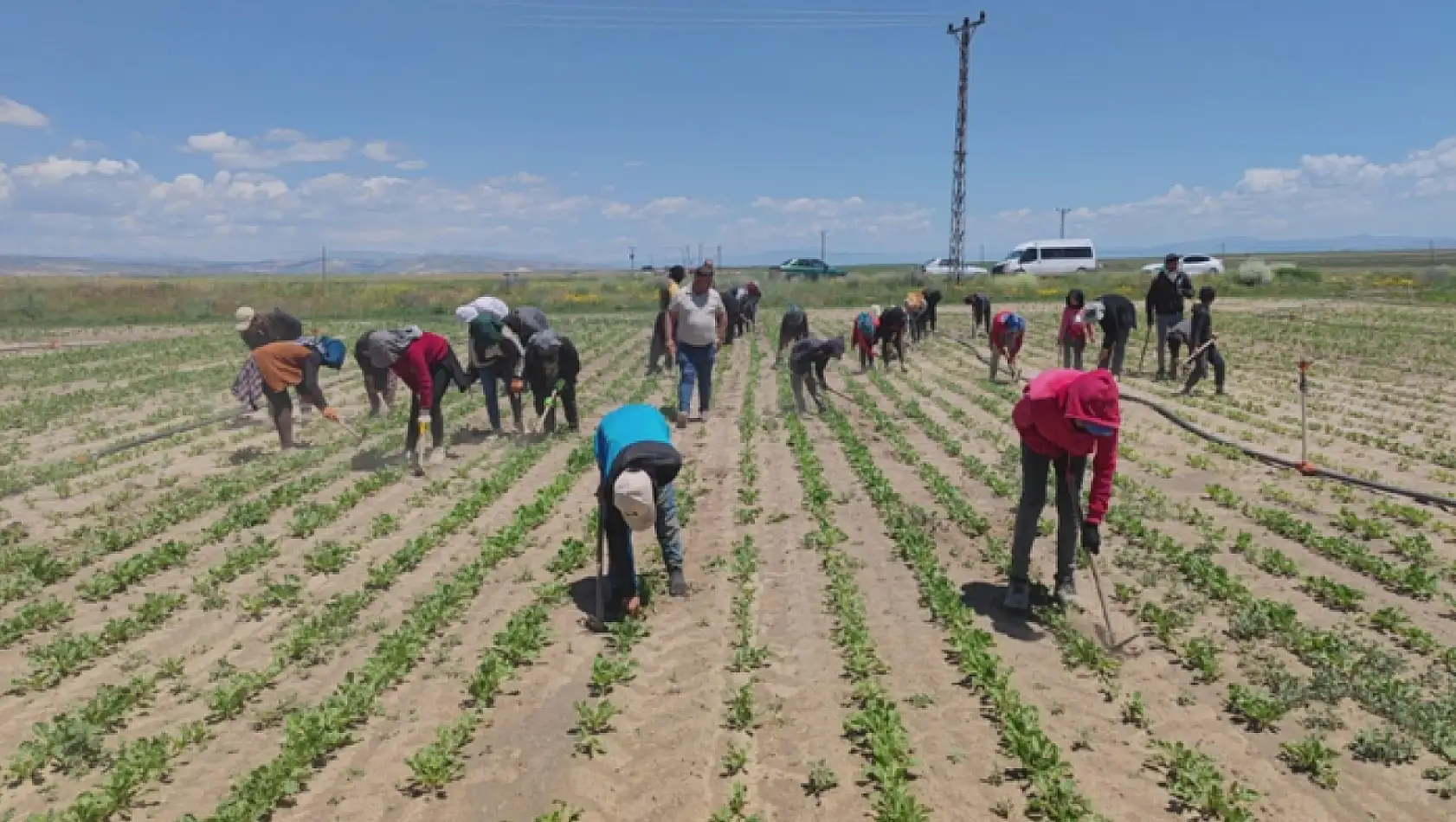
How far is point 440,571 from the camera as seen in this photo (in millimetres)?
6961

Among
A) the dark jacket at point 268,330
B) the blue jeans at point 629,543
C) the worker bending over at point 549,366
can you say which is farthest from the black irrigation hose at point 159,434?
the blue jeans at point 629,543

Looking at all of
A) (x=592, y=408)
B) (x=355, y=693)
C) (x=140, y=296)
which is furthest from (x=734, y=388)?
(x=140, y=296)

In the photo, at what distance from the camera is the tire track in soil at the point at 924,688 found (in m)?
4.09

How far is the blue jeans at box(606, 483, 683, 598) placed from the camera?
19.4 ft

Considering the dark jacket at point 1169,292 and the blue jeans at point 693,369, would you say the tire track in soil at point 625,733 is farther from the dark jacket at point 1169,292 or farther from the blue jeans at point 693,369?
the dark jacket at point 1169,292

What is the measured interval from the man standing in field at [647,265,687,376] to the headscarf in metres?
3.06

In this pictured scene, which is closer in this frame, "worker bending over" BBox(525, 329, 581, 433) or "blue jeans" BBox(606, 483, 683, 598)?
"blue jeans" BBox(606, 483, 683, 598)

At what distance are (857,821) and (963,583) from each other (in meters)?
2.91

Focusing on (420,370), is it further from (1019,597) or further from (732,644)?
(1019,597)

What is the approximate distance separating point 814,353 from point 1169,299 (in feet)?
20.5

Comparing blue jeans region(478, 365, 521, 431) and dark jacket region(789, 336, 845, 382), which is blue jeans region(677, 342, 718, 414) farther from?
blue jeans region(478, 365, 521, 431)

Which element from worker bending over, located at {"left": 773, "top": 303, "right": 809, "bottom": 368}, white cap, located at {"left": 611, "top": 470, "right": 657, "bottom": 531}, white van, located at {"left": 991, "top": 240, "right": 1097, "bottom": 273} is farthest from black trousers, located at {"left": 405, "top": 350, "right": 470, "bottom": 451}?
white van, located at {"left": 991, "top": 240, "right": 1097, "bottom": 273}

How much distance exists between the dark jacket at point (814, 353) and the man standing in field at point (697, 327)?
123 cm

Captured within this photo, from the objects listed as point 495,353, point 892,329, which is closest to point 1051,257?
point 892,329
